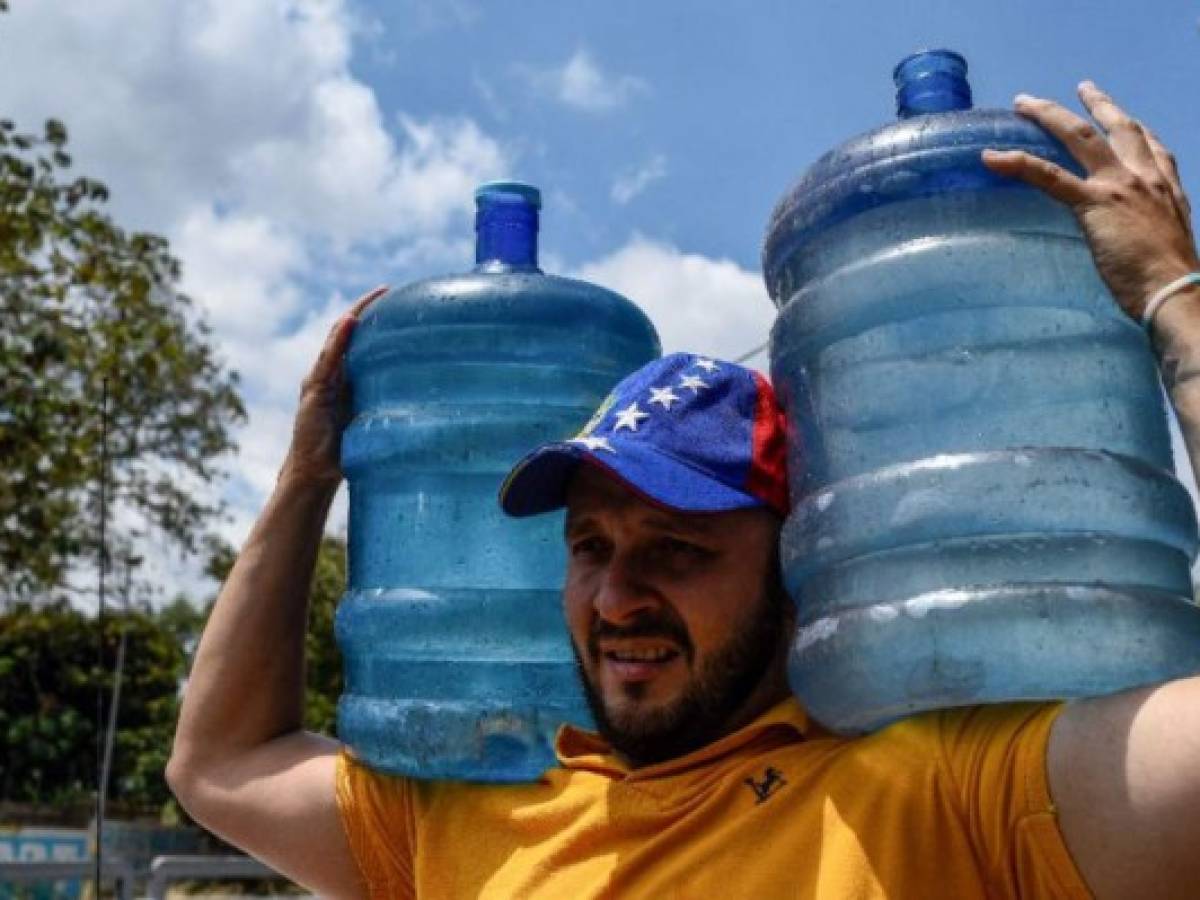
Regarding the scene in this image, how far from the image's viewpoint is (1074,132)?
1.84 metres

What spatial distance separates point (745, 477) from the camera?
6.72 feet

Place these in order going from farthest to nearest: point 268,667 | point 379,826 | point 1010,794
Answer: point 268,667 → point 379,826 → point 1010,794

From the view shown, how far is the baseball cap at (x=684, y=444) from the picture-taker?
201cm

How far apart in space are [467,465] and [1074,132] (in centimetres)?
119

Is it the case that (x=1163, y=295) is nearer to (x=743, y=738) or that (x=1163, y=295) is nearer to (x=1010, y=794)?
(x=1010, y=794)

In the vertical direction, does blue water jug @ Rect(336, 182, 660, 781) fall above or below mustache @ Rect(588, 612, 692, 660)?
above

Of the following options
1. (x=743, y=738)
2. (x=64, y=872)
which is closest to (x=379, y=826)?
(x=743, y=738)

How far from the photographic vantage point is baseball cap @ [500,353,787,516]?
2.01 meters

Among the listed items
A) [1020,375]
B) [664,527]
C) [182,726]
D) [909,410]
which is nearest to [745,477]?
[664,527]

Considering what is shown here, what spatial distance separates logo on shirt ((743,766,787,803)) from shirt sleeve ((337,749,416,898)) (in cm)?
69

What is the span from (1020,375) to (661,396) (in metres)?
0.55

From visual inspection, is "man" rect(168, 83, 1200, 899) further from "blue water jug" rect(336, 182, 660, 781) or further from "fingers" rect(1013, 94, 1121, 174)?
"blue water jug" rect(336, 182, 660, 781)

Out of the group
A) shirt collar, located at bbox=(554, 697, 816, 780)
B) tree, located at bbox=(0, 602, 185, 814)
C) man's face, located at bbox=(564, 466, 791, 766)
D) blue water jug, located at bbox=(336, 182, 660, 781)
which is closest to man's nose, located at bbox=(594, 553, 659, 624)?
man's face, located at bbox=(564, 466, 791, 766)

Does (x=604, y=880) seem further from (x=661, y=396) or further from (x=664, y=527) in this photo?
(x=661, y=396)
